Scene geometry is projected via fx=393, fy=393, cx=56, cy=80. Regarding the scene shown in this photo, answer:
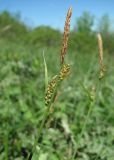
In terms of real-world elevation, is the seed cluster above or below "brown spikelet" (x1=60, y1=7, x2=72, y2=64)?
below

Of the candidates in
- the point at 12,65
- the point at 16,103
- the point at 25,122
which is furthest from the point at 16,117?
the point at 12,65

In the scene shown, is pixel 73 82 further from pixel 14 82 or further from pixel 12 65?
pixel 14 82

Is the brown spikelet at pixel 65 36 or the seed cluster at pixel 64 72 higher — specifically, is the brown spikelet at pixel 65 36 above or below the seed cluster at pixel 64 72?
above

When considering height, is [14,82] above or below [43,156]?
above

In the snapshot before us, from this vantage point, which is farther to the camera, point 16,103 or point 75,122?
point 16,103

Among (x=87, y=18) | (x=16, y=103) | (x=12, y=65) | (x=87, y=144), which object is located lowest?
(x=87, y=144)

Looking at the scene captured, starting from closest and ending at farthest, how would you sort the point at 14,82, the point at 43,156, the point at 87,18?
the point at 43,156 → the point at 14,82 → the point at 87,18

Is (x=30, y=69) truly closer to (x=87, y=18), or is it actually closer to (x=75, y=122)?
(x=75, y=122)

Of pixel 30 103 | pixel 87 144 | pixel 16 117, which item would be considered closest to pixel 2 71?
pixel 30 103

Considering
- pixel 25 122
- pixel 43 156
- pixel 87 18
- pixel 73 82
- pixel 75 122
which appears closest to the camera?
pixel 43 156
